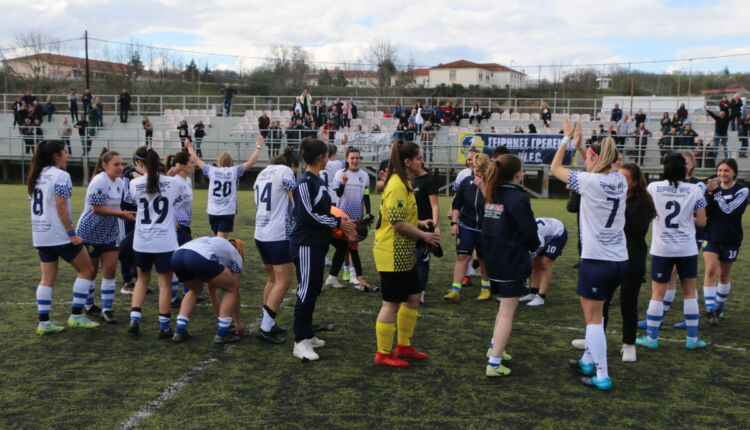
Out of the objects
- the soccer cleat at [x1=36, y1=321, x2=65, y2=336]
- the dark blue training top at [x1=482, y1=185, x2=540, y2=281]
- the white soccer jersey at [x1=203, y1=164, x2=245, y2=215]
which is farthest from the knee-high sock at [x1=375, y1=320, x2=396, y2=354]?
the white soccer jersey at [x1=203, y1=164, x2=245, y2=215]

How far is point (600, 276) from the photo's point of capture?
4609 millimetres

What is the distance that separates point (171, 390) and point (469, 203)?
4.36 metres

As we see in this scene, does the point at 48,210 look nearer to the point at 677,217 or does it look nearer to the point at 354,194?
the point at 354,194

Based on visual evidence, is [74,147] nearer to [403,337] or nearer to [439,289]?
[439,289]

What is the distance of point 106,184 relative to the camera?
6.30 m

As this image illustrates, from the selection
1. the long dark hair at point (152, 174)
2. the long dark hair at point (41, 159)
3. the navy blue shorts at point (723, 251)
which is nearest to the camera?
the long dark hair at point (152, 174)

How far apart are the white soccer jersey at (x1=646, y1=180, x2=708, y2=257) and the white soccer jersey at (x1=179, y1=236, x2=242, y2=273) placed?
400 centimetres

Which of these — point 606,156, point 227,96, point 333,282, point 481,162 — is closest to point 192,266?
point 333,282

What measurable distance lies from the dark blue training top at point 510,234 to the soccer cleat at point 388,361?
114 cm

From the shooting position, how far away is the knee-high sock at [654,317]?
5.65 meters

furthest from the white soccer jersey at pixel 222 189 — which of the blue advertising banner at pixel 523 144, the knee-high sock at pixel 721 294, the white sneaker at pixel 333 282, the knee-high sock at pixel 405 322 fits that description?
the blue advertising banner at pixel 523 144

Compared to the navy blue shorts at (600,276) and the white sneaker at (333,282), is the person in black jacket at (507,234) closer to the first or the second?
the navy blue shorts at (600,276)

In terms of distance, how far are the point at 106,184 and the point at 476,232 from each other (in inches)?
176

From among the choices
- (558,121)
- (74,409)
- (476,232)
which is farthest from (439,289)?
(558,121)
